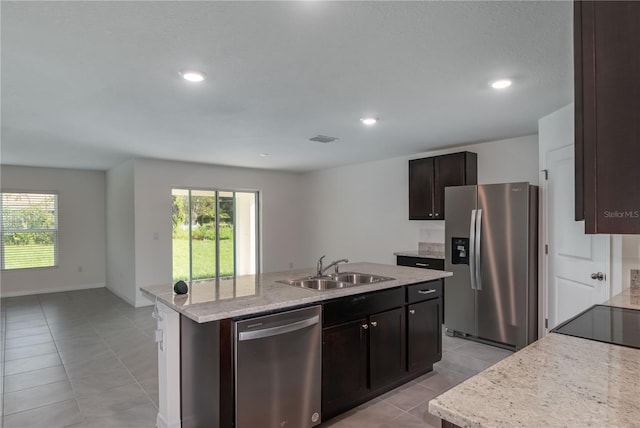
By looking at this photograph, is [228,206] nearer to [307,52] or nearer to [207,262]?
[207,262]

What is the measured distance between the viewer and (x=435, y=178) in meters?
5.01

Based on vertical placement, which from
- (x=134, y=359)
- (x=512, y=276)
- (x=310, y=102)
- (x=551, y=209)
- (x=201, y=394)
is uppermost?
(x=310, y=102)

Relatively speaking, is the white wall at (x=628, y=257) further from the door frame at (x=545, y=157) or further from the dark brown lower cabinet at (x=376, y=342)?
the dark brown lower cabinet at (x=376, y=342)

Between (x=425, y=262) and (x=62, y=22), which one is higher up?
(x=62, y=22)

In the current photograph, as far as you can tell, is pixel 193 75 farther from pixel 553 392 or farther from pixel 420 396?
pixel 420 396

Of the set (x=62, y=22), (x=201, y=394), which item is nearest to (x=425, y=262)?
(x=201, y=394)

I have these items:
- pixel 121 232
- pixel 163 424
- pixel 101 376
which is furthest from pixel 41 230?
pixel 163 424

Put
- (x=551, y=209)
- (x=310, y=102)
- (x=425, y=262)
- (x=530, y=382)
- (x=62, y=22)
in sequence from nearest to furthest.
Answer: (x=530, y=382) → (x=62, y=22) → (x=310, y=102) → (x=551, y=209) → (x=425, y=262)

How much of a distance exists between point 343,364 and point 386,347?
0.45 m

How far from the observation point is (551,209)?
3.63 m

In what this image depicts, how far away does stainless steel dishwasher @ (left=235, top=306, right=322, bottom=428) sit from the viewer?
205 cm

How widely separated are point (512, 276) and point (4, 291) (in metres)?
8.37

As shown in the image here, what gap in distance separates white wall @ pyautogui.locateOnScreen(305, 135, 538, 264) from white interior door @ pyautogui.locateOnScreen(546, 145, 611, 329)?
0.91 metres

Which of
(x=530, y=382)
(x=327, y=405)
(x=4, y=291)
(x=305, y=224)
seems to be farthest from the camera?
(x=305, y=224)
